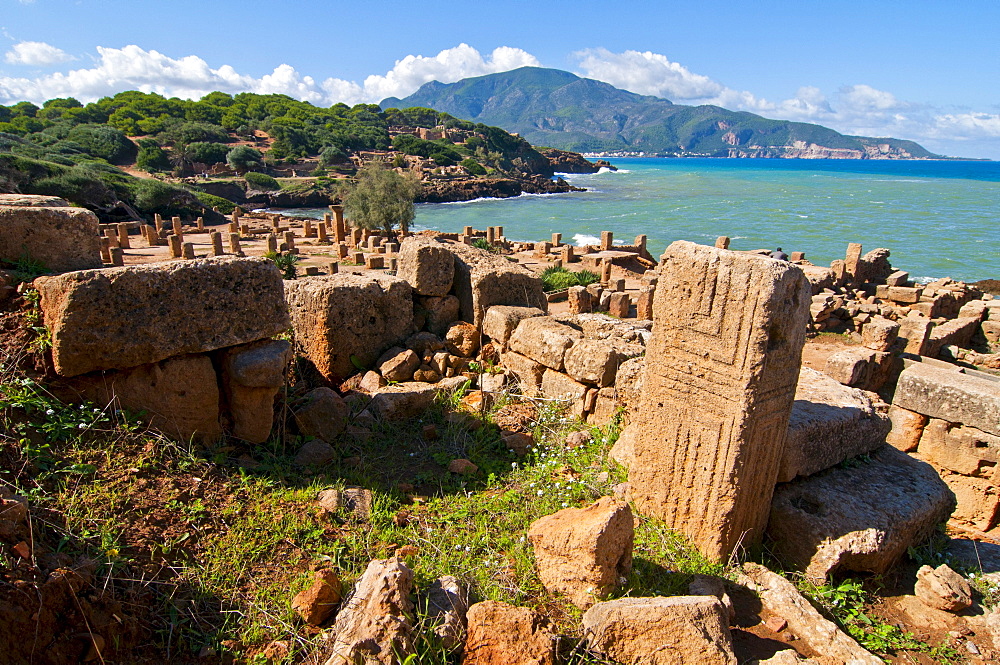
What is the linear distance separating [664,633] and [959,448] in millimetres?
3788

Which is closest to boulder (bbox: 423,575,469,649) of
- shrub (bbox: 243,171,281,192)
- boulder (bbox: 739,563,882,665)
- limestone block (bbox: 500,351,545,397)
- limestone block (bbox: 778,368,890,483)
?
boulder (bbox: 739,563,882,665)

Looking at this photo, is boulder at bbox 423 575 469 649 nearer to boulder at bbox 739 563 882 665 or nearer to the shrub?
boulder at bbox 739 563 882 665

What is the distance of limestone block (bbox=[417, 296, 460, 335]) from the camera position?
→ 6.79 m

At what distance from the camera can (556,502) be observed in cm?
413

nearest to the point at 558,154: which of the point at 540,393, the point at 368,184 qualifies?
the point at 368,184

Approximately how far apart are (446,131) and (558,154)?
38323 millimetres

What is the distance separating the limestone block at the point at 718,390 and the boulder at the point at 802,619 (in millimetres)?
Answer: 230

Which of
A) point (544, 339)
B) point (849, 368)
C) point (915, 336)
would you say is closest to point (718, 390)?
point (544, 339)

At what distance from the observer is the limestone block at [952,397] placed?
4664 mm

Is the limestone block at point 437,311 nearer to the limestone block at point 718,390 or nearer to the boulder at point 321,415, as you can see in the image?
the boulder at point 321,415

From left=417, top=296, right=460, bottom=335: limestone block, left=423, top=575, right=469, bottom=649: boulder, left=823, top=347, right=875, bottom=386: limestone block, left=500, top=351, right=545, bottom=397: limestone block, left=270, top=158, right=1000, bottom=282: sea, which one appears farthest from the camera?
left=270, top=158, right=1000, bottom=282: sea

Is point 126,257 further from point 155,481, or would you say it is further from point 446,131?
point 446,131

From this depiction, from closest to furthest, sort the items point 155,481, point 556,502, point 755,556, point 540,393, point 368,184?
point 155,481 → point 755,556 → point 556,502 → point 540,393 → point 368,184

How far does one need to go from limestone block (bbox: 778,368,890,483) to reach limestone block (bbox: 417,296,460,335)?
12.6 feet
